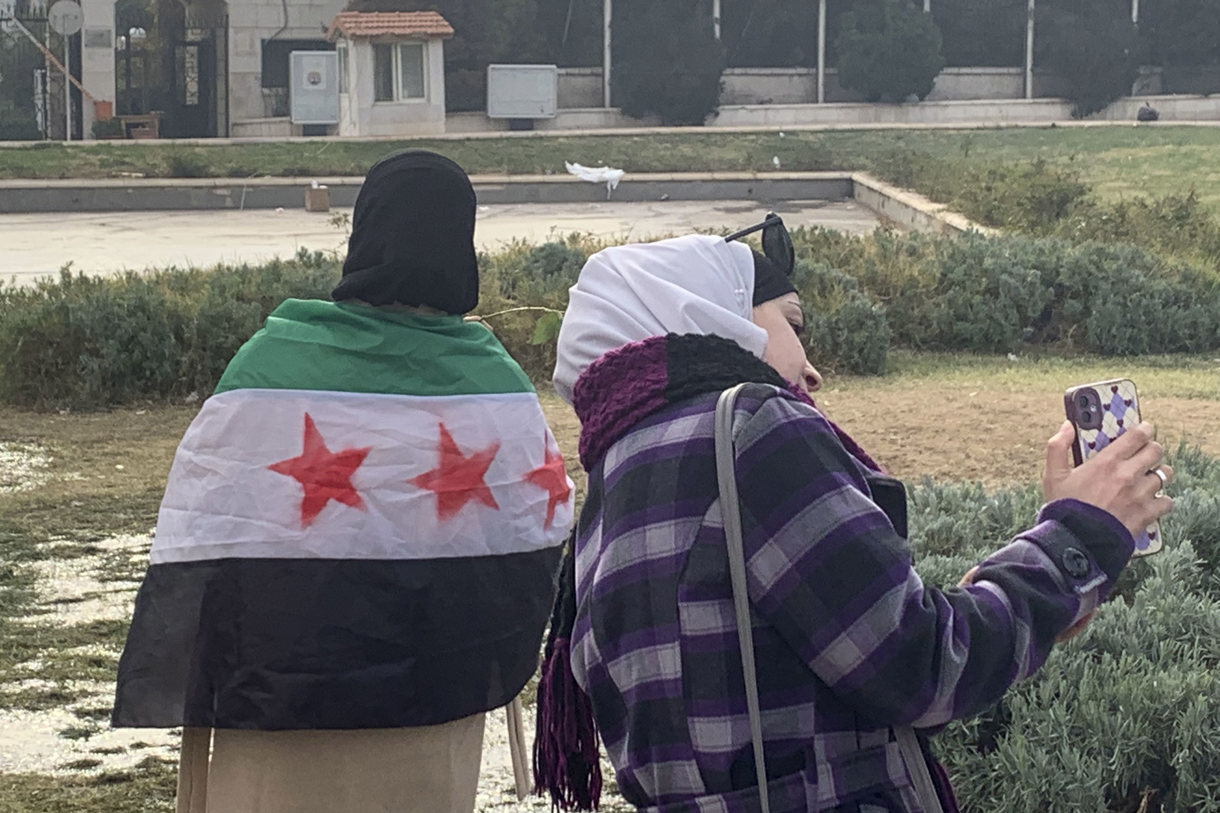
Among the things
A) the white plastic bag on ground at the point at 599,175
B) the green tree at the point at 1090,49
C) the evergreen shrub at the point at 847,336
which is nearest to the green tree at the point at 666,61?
the green tree at the point at 1090,49

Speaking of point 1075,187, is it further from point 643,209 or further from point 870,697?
point 870,697

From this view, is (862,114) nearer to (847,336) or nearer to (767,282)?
(847,336)

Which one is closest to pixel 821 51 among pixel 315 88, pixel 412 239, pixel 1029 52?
pixel 1029 52

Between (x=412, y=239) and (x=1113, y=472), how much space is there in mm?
1325

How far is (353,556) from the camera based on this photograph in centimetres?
288

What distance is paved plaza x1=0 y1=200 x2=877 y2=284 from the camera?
674 inches

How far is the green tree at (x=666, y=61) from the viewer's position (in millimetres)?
34344

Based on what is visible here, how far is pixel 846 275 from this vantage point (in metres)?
11.5

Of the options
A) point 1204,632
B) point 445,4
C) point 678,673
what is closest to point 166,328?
point 1204,632

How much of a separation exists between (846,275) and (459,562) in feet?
28.7

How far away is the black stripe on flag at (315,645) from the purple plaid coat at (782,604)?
2.68 ft

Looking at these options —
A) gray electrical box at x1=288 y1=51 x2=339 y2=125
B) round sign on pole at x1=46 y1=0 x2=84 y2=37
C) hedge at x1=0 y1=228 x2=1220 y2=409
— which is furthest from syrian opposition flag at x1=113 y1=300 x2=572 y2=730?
round sign on pole at x1=46 y1=0 x2=84 y2=37

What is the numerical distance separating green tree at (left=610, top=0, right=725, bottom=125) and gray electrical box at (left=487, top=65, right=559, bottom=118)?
1997 mm

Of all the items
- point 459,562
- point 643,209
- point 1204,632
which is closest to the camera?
point 459,562
